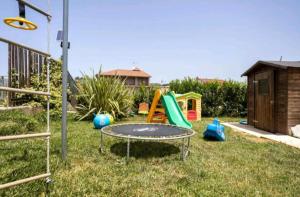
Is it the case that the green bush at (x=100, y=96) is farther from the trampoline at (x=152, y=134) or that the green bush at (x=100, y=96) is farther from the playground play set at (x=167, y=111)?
the trampoline at (x=152, y=134)

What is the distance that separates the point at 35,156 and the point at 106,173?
1.44m

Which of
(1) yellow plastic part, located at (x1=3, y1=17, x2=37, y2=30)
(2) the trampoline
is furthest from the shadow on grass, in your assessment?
(1) yellow plastic part, located at (x1=3, y1=17, x2=37, y2=30)

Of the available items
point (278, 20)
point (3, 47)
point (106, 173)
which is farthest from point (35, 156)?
point (278, 20)

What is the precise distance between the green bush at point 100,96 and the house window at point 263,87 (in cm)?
577

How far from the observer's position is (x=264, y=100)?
8.08m

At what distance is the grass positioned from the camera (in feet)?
8.63

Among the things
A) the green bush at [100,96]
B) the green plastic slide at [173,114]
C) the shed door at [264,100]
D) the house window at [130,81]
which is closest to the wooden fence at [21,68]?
the green bush at [100,96]

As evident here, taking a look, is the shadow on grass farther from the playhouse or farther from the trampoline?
the playhouse

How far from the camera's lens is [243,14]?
8281mm

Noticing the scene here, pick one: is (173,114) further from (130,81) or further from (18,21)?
(130,81)

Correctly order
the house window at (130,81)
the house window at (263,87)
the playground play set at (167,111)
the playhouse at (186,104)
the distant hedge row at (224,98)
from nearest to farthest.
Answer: the playground play set at (167,111) → the house window at (263,87) → the playhouse at (186,104) → the distant hedge row at (224,98) → the house window at (130,81)

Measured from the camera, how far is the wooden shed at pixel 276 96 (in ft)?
22.6

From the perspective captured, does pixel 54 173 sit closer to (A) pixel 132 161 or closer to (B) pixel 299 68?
(A) pixel 132 161

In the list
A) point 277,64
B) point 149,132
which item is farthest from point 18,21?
point 277,64
